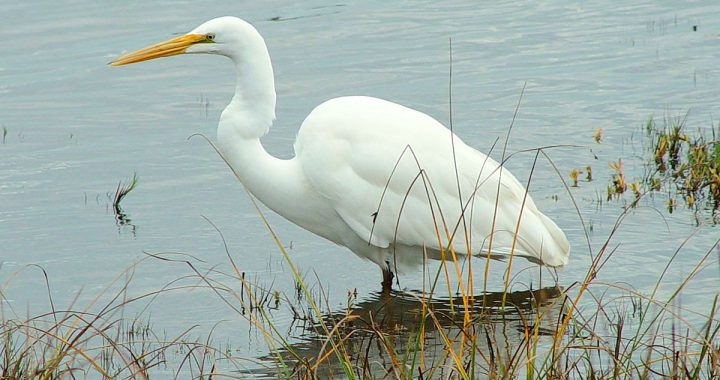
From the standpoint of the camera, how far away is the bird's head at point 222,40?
240 inches

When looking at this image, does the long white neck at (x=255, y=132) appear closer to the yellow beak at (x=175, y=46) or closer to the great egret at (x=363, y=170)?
the great egret at (x=363, y=170)

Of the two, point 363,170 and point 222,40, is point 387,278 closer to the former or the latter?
point 363,170

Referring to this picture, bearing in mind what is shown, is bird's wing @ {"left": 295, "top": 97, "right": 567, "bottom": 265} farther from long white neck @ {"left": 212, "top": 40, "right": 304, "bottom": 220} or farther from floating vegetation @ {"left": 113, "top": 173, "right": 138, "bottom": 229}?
floating vegetation @ {"left": 113, "top": 173, "right": 138, "bottom": 229}

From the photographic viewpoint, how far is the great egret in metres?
6.01

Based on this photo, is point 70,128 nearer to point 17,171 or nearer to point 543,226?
point 17,171

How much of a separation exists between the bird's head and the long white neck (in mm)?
43

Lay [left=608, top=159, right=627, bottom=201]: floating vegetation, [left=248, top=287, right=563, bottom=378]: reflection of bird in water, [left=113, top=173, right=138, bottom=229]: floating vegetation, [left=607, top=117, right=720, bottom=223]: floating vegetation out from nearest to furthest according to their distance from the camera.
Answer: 1. [left=248, top=287, right=563, bottom=378]: reflection of bird in water
2. [left=607, top=117, right=720, bottom=223]: floating vegetation
3. [left=608, top=159, right=627, bottom=201]: floating vegetation
4. [left=113, top=173, right=138, bottom=229]: floating vegetation

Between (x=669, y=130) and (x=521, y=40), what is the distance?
10.8 feet

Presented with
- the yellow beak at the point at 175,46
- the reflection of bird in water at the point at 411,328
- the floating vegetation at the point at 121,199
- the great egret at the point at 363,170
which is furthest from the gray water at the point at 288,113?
the yellow beak at the point at 175,46

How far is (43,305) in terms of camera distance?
20.6ft

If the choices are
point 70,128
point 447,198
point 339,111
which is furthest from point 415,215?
point 70,128

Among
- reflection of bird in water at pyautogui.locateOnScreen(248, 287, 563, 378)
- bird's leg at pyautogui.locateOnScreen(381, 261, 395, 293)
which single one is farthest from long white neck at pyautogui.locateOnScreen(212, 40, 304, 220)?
reflection of bird in water at pyautogui.locateOnScreen(248, 287, 563, 378)

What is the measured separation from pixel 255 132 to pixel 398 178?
0.77 metres

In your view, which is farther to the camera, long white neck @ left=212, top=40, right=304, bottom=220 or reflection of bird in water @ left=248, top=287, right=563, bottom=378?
long white neck @ left=212, top=40, right=304, bottom=220
